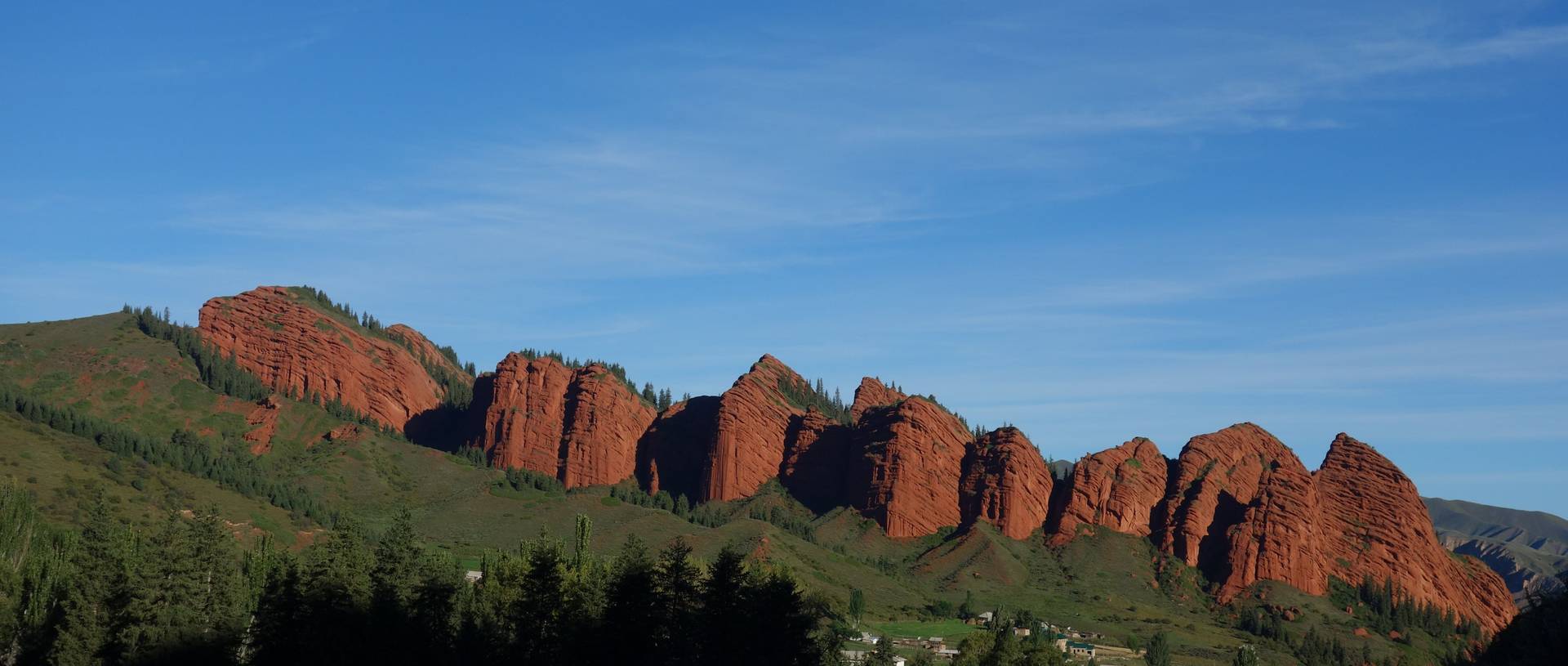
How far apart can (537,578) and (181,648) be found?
28.4 meters

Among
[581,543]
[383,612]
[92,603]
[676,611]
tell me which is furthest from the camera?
[581,543]

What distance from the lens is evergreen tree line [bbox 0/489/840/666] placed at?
385ft

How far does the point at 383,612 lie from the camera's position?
124 m

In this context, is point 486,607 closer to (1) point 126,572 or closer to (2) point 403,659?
(2) point 403,659

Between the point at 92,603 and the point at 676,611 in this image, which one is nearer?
the point at 676,611

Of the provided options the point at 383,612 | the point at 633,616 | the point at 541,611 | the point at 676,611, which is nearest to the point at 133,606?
the point at 383,612

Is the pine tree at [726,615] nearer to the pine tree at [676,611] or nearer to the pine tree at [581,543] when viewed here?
the pine tree at [676,611]

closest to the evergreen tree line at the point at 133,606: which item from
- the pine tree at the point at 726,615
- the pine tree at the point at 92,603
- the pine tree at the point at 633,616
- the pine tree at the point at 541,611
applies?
the pine tree at the point at 92,603

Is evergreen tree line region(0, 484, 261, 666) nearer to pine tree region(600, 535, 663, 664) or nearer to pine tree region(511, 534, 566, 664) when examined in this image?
pine tree region(511, 534, 566, 664)

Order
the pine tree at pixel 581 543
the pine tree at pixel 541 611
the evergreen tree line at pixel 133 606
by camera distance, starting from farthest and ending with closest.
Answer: the pine tree at pixel 581 543 < the pine tree at pixel 541 611 < the evergreen tree line at pixel 133 606

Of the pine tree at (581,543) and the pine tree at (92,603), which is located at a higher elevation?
the pine tree at (581,543)

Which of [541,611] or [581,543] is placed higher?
[581,543]

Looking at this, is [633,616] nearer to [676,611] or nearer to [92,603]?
[676,611]

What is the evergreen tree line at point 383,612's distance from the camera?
117312mm
